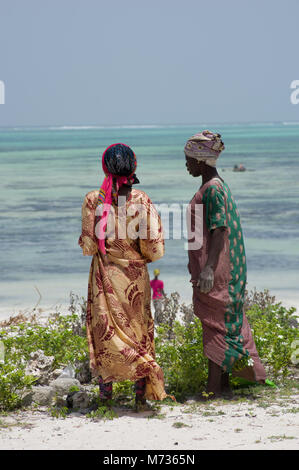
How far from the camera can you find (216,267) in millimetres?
5301

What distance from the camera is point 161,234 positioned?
5.28 metres

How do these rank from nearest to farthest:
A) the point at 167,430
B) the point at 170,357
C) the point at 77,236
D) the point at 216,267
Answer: the point at 167,430
the point at 216,267
the point at 170,357
the point at 77,236

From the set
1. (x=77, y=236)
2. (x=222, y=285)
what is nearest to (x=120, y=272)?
(x=222, y=285)

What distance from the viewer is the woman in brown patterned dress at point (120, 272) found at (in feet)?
16.9

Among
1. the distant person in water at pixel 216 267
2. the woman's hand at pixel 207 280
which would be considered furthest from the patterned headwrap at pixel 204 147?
the woman's hand at pixel 207 280

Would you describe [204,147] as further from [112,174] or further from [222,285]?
[222,285]

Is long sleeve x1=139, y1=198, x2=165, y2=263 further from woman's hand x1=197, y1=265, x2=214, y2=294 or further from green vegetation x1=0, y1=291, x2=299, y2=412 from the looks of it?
green vegetation x1=0, y1=291, x2=299, y2=412

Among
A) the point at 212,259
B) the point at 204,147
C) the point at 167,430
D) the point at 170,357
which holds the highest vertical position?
the point at 204,147

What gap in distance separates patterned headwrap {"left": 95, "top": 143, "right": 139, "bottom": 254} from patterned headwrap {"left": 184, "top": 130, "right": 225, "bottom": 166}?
439 millimetres

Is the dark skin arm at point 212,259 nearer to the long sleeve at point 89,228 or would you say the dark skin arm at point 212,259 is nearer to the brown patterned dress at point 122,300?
the brown patterned dress at point 122,300

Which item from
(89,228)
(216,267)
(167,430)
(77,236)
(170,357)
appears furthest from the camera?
(77,236)

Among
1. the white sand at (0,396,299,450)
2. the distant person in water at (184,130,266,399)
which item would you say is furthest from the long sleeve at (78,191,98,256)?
the white sand at (0,396,299,450)

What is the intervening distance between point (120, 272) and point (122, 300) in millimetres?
184

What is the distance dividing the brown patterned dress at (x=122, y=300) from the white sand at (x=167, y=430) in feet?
0.97
